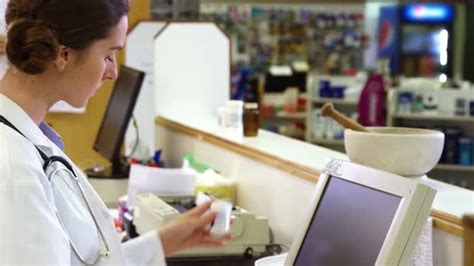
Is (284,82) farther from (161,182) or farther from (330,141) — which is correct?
(161,182)

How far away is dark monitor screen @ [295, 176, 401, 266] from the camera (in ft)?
5.13

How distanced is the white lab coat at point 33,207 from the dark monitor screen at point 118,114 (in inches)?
72.4

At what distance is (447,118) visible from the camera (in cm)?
723

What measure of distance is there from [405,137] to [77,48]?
82cm

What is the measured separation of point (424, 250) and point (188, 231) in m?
0.51

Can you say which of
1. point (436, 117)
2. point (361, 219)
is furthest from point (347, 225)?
point (436, 117)

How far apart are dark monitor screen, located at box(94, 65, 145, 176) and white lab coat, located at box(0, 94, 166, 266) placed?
184cm

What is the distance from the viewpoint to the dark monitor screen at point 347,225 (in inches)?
61.6

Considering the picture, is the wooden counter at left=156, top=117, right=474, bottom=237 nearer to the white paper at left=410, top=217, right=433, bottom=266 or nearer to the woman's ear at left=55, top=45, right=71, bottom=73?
the white paper at left=410, top=217, right=433, bottom=266

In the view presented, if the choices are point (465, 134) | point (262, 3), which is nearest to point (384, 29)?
point (262, 3)

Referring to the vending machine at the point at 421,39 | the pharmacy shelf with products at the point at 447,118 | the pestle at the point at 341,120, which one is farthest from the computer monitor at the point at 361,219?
the vending machine at the point at 421,39

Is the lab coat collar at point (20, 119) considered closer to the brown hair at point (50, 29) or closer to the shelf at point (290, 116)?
the brown hair at point (50, 29)

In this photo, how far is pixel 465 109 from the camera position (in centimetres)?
716

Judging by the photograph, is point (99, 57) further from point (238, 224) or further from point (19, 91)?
point (238, 224)
